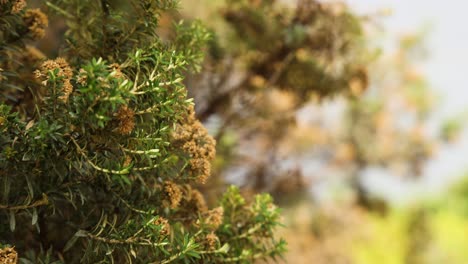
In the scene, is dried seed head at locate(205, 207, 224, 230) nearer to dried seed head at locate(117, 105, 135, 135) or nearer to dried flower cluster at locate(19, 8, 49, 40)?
dried seed head at locate(117, 105, 135, 135)

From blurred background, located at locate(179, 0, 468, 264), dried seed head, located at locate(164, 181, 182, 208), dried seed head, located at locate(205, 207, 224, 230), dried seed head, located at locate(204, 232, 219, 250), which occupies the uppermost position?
blurred background, located at locate(179, 0, 468, 264)

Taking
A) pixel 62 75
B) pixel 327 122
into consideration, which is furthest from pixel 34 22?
pixel 327 122

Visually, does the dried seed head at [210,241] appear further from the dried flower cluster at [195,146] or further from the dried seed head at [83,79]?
the dried seed head at [83,79]

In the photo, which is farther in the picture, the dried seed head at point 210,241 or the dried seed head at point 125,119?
the dried seed head at point 210,241

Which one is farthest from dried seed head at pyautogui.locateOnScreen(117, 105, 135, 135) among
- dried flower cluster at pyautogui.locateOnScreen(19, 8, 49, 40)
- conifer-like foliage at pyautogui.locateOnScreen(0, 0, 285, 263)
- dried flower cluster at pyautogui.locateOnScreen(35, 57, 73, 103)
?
dried flower cluster at pyautogui.locateOnScreen(19, 8, 49, 40)

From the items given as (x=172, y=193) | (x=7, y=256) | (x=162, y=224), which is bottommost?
(x=7, y=256)

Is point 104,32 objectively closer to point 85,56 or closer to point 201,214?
point 85,56

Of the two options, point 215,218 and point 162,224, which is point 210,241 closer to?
point 215,218

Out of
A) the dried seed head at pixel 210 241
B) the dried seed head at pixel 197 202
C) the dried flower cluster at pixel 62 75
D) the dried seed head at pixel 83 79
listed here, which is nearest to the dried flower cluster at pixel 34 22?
the dried flower cluster at pixel 62 75
